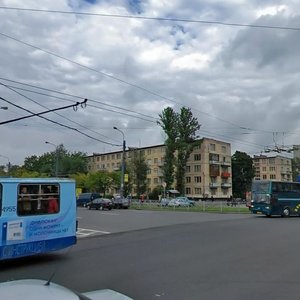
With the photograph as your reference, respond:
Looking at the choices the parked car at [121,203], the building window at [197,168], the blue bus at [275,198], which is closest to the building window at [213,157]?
the building window at [197,168]

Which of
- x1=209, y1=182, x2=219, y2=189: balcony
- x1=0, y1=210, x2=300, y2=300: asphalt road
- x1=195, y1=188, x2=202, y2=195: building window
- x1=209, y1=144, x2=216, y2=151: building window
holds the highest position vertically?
x1=209, y1=144, x2=216, y2=151: building window

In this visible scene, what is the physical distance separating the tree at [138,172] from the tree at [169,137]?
568 cm

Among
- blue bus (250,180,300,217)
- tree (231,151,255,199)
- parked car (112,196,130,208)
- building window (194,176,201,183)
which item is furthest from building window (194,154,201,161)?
blue bus (250,180,300,217)

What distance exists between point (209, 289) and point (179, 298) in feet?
2.79

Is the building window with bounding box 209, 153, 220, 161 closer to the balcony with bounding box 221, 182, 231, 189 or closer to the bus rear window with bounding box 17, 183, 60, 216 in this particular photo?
the balcony with bounding box 221, 182, 231, 189

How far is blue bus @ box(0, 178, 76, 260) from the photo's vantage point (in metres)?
11.0

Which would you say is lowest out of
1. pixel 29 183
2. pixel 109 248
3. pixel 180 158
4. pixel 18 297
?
pixel 109 248

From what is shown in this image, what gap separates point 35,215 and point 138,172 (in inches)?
3345

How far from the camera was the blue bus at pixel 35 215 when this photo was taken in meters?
11.0

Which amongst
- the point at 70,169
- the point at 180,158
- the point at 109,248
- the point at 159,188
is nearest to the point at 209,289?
the point at 109,248

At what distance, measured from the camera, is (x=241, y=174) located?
121 meters

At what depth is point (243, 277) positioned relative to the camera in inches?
356

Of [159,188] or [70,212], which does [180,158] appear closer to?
[159,188]

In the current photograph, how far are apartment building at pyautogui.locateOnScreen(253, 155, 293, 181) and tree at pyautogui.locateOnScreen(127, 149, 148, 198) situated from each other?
65.1 m
